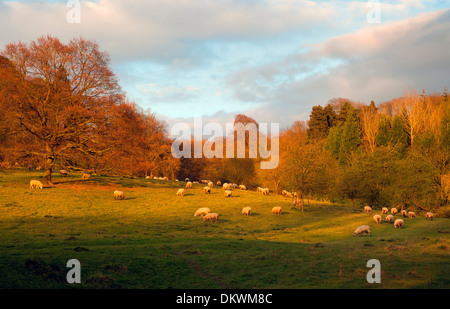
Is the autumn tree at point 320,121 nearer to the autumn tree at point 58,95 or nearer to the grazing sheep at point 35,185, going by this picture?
the autumn tree at point 58,95

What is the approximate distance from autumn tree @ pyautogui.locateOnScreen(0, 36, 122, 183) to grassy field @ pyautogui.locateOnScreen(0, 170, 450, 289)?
22.6ft

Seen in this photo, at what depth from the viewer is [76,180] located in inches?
2042

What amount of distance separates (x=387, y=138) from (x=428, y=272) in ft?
238

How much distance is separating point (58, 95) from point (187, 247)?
1287 inches

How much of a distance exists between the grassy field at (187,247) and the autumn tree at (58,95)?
6.90 metres

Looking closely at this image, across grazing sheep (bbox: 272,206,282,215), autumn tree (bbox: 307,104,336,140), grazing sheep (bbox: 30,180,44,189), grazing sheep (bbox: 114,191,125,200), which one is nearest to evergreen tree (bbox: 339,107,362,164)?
autumn tree (bbox: 307,104,336,140)

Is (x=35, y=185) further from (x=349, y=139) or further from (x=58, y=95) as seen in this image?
(x=349, y=139)

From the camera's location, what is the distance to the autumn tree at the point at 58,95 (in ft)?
145

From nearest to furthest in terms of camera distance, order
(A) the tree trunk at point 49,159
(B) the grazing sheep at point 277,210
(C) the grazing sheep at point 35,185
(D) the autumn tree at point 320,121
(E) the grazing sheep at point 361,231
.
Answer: (E) the grazing sheep at point 361,231 < (B) the grazing sheep at point 277,210 < (C) the grazing sheep at point 35,185 < (A) the tree trunk at point 49,159 < (D) the autumn tree at point 320,121

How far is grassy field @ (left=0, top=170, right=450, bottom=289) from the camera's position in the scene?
619 inches

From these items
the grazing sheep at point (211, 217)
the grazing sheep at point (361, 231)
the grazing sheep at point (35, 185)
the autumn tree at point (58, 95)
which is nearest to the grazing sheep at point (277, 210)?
the grazing sheep at point (211, 217)

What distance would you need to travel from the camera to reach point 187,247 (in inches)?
912
